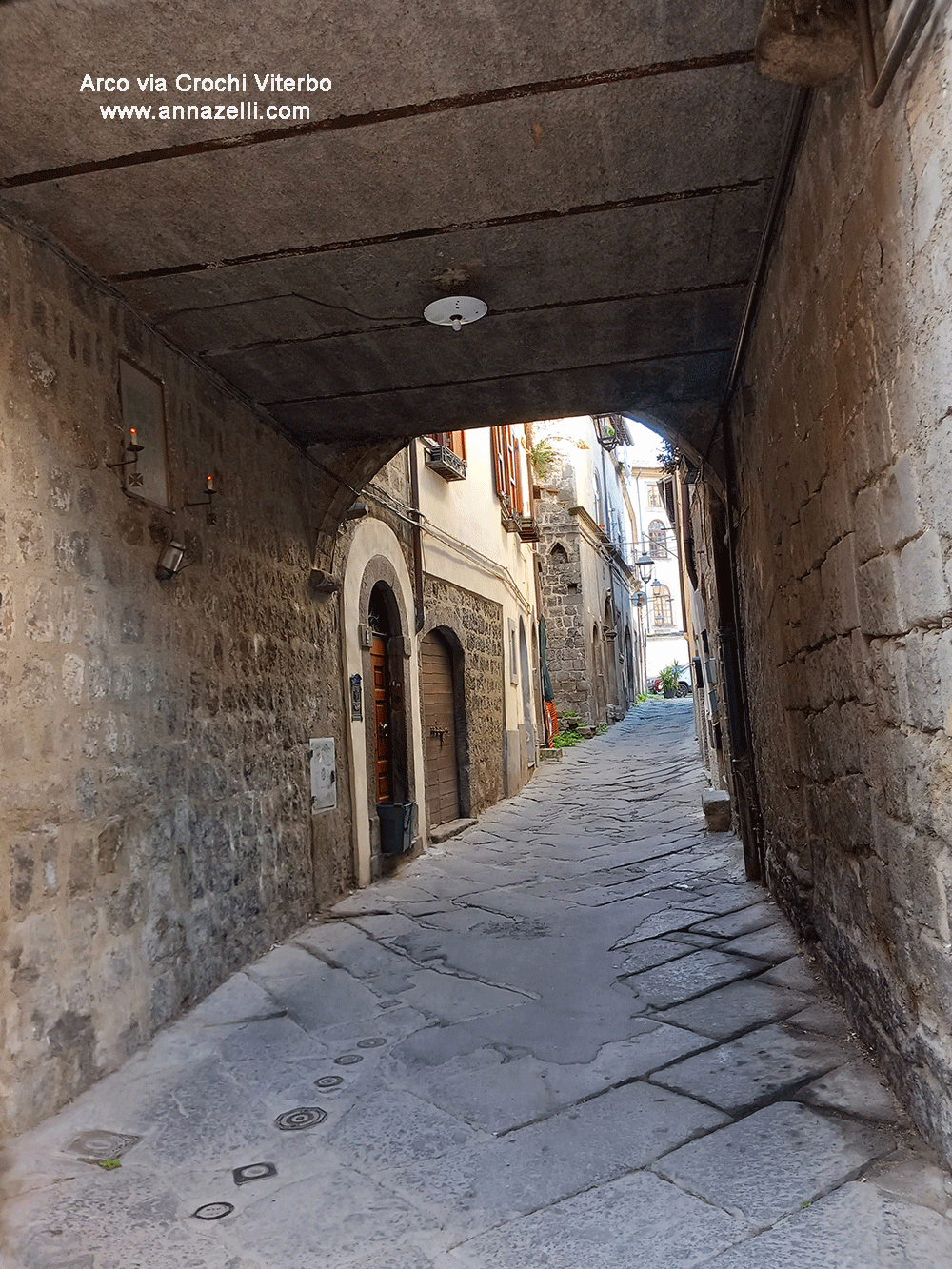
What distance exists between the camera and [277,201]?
295 cm

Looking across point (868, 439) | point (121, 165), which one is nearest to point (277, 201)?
point (121, 165)

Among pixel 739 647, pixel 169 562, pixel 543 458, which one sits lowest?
pixel 739 647

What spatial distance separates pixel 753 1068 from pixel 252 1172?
144 cm

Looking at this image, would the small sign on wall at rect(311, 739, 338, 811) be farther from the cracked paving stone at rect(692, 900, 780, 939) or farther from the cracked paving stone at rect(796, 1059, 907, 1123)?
the cracked paving stone at rect(796, 1059, 907, 1123)

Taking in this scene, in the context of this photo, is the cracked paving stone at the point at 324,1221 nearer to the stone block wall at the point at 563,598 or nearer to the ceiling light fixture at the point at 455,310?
the ceiling light fixture at the point at 455,310

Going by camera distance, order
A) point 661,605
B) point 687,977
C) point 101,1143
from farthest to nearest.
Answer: point 661,605 < point 687,977 < point 101,1143

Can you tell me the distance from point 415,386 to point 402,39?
94.9 inches

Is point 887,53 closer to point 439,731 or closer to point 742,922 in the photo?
point 742,922

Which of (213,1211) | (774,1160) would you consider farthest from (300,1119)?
(774,1160)

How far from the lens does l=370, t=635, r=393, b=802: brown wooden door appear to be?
6.95m

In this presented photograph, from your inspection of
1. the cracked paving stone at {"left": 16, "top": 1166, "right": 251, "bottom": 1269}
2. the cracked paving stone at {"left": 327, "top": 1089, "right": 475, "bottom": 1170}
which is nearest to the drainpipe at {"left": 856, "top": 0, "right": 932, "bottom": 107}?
the cracked paving stone at {"left": 327, "top": 1089, "right": 475, "bottom": 1170}

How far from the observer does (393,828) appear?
20.9ft

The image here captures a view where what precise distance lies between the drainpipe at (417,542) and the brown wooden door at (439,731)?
362 mm

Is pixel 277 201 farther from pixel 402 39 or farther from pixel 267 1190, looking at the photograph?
pixel 267 1190
